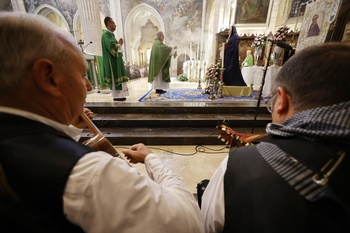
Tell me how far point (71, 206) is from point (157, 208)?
225mm

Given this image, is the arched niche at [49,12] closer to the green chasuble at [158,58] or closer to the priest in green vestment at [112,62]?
the green chasuble at [158,58]

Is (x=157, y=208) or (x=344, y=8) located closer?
(x=157, y=208)

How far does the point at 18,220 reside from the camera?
39cm

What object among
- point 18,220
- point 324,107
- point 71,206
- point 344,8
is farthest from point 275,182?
point 344,8

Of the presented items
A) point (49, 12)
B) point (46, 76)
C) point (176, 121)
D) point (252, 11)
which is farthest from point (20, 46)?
point (49, 12)

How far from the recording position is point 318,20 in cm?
296

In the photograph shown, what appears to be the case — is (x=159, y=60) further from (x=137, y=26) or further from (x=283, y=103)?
(x=137, y=26)

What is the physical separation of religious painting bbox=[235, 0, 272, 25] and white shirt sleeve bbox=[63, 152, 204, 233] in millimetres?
11977

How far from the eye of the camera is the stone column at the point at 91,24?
5.41 meters

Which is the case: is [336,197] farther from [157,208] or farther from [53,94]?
[53,94]

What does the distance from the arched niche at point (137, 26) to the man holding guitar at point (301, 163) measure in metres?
15.6

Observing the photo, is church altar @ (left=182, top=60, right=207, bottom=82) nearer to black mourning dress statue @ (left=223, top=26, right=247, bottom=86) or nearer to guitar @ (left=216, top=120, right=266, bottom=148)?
black mourning dress statue @ (left=223, top=26, right=247, bottom=86)

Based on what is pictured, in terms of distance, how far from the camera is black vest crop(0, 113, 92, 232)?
1.27 ft

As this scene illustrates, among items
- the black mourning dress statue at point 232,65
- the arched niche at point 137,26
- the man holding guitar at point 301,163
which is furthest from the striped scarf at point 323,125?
the arched niche at point 137,26
